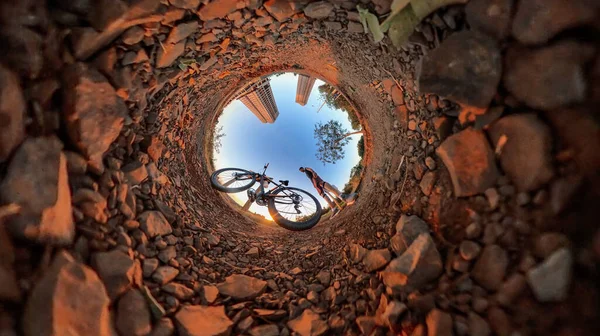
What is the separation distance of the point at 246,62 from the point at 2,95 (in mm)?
2663

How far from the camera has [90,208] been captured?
6.05 ft

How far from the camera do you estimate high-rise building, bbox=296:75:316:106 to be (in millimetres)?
8784

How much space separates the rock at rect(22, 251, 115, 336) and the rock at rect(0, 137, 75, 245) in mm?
156

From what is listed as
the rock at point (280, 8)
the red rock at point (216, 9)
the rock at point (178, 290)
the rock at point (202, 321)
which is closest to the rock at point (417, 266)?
the rock at point (202, 321)

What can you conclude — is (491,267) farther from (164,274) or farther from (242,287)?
(164,274)

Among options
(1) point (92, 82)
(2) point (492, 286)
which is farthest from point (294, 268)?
(1) point (92, 82)

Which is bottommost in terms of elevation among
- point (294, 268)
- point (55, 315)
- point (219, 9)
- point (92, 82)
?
point (55, 315)

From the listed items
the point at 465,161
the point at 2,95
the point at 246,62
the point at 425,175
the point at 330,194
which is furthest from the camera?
the point at 330,194

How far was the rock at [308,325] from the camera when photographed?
207 cm

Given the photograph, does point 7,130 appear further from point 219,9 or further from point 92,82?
point 219,9

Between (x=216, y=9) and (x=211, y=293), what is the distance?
2.17m

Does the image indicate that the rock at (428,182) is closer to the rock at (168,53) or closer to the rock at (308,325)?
the rock at (308,325)

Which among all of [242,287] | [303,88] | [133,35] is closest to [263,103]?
[303,88]

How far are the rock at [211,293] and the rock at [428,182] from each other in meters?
1.72
